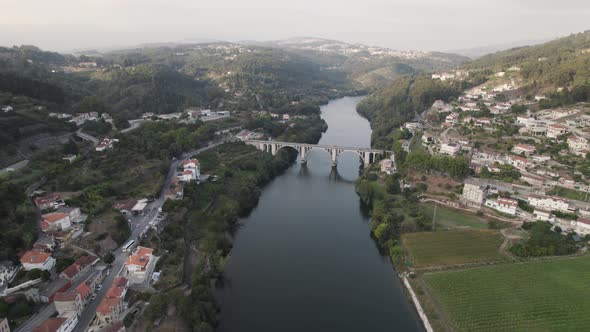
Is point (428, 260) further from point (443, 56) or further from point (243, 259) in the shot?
point (443, 56)

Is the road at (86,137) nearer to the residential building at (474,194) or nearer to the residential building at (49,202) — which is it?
the residential building at (49,202)

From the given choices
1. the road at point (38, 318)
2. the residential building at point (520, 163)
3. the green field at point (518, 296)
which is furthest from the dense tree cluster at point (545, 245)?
the road at point (38, 318)

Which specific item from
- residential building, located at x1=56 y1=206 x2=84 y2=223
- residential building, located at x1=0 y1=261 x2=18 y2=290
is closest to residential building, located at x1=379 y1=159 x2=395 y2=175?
residential building, located at x1=56 y1=206 x2=84 y2=223

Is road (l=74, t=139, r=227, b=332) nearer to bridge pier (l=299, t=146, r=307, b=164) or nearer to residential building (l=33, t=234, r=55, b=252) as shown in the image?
residential building (l=33, t=234, r=55, b=252)

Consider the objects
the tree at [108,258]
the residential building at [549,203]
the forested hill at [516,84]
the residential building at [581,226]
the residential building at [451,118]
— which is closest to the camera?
the tree at [108,258]

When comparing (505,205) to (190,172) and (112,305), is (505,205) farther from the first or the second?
(112,305)

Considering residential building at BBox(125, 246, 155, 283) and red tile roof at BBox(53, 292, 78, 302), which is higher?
red tile roof at BBox(53, 292, 78, 302)
